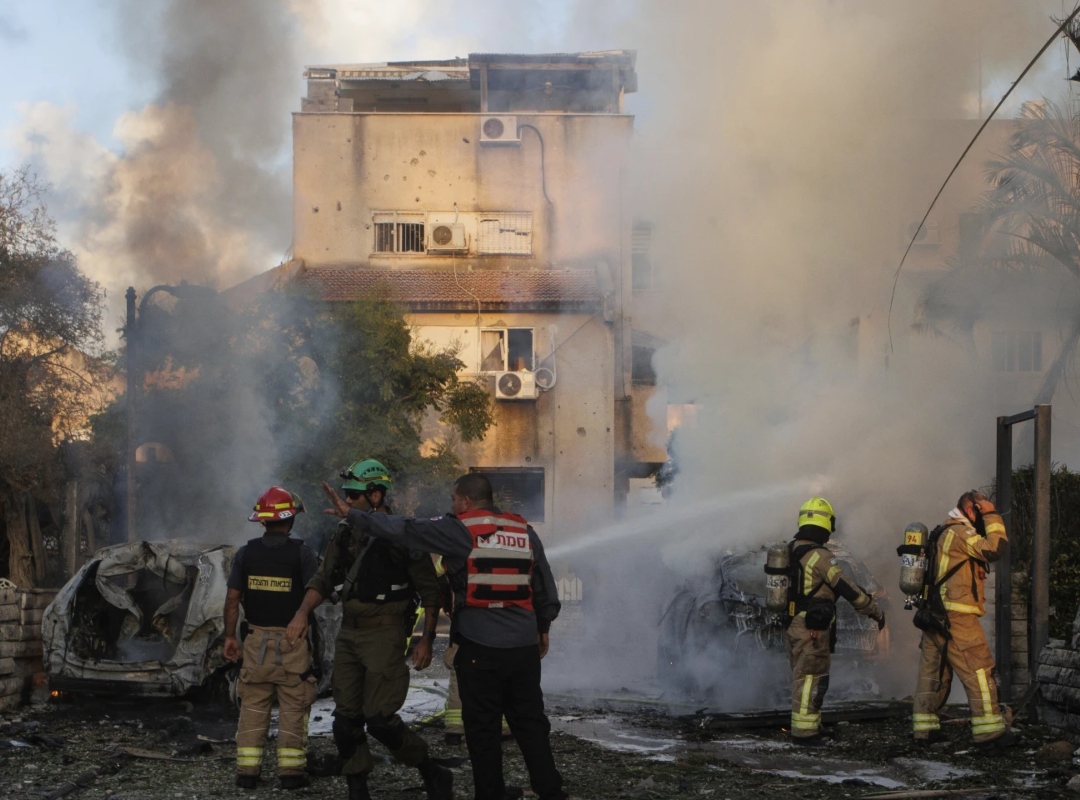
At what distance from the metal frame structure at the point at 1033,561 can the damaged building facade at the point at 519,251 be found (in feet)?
53.2

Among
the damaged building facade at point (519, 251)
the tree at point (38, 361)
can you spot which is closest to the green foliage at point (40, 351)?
the tree at point (38, 361)

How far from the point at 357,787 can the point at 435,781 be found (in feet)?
1.38

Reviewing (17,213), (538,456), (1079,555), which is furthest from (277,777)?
(538,456)

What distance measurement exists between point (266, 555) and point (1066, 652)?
558 cm

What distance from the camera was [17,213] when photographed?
65.7 ft

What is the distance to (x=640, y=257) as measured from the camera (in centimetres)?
2781

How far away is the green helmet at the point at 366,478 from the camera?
23.8 feet

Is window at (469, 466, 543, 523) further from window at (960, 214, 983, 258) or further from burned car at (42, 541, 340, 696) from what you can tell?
burned car at (42, 541, 340, 696)

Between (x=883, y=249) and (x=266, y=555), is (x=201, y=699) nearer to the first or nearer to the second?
(x=266, y=555)

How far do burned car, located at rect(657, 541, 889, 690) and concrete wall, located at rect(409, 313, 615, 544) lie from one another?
1637cm

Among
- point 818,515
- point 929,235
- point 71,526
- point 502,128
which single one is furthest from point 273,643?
point 502,128

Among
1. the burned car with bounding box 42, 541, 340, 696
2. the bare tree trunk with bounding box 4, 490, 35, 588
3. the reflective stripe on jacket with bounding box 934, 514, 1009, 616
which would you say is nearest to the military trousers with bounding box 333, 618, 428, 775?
the burned car with bounding box 42, 541, 340, 696

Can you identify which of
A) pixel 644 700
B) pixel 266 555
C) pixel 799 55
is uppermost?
pixel 799 55

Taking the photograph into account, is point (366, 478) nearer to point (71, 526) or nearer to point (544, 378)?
point (71, 526)
